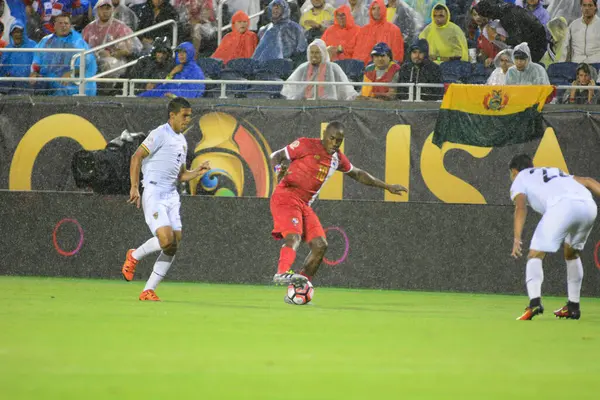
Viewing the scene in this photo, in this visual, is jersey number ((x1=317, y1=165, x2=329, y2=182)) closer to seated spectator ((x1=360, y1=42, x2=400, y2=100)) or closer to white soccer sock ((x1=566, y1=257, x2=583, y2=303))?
white soccer sock ((x1=566, y1=257, x2=583, y2=303))

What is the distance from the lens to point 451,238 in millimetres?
18125

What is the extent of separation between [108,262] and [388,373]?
12.6 meters

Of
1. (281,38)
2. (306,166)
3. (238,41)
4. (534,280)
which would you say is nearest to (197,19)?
(238,41)

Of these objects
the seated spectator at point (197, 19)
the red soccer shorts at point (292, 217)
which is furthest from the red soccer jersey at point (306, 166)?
the seated spectator at point (197, 19)

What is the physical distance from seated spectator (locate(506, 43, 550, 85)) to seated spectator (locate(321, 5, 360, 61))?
126 inches

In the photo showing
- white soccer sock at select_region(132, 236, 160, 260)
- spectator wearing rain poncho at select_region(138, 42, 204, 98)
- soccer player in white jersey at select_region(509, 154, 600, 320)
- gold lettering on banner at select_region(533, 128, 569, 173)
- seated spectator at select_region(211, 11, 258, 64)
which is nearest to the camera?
soccer player in white jersey at select_region(509, 154, 600, 320)

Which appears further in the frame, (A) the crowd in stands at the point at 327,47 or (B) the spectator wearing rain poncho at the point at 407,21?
(B) the spectator wearing rain poncho at the point at 407,21

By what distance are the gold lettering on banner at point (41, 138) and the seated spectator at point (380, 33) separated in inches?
201

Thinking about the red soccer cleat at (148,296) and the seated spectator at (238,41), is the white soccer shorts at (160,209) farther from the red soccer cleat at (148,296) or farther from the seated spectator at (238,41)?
the seated spectator at (238,41)

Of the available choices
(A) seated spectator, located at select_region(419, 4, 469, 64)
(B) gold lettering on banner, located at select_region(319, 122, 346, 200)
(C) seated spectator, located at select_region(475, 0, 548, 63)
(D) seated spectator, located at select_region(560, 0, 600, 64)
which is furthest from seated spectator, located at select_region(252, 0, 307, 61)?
(D) seated spectator, located at select_region(560, 0, 600, 64)

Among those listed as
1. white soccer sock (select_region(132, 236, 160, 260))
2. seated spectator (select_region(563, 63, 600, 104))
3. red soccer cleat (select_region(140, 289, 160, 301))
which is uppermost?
seated spectator (select_region(563, 63, 600, 104))

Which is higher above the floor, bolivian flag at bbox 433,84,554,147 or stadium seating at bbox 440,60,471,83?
stadium seating at bbox 440,60,471,83

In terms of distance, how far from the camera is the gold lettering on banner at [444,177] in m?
18.5

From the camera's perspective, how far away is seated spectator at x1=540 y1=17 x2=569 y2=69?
63.8 feet
